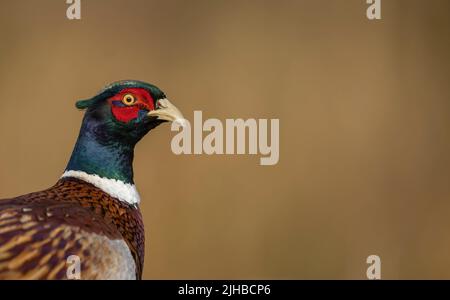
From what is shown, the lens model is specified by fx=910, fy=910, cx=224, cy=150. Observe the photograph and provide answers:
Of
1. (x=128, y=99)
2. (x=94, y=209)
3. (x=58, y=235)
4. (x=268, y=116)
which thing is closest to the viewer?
(x=58, y=235)

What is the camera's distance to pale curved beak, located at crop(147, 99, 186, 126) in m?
3.17

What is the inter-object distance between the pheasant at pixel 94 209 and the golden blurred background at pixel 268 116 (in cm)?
211

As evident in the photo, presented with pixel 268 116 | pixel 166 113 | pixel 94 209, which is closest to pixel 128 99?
pixel 166 113

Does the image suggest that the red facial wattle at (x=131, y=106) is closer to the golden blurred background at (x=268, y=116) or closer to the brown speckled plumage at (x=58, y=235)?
the brown speckled plumage at (x=58, y=235)

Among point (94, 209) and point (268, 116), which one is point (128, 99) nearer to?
point (94, 209)

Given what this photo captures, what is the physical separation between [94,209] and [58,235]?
13.2 inches

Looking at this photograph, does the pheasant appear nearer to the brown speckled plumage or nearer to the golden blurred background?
the brown speckled plumage

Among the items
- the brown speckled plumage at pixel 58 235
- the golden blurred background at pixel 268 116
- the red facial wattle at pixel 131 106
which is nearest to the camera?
the brown speckled plumage at pixel 58 235

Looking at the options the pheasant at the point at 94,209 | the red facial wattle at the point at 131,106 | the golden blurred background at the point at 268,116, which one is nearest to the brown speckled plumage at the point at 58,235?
the pheasant at the point at 94,209

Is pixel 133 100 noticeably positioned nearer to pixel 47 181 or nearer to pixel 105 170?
pixel 105 170

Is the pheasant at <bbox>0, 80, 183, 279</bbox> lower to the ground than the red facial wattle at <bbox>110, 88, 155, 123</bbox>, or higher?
lower

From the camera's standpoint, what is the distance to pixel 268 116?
18.5ft

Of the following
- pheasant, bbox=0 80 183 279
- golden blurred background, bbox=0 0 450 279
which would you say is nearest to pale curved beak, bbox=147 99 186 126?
pheasant, bbox=0 80 183 279

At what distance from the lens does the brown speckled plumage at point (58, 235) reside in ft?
8.41
